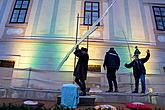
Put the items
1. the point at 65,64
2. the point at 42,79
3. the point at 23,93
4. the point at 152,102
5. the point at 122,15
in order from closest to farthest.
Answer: the point at 152,102 → the point at 23,93 → the point at 42,79 → the point at 65,64 → the point at 122,15

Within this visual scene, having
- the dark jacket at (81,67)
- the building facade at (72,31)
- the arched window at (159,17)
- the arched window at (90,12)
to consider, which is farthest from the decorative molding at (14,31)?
the arched window at (159,17)

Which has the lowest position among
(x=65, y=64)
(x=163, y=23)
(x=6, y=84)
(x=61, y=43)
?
(x=6, y=84)

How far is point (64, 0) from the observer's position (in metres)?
15.4

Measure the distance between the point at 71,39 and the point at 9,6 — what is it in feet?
17.0

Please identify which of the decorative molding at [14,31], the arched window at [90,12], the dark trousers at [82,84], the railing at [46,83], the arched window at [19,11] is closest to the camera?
the dark trousers at [82,84]

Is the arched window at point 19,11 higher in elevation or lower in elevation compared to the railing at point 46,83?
higher

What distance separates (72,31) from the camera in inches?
548

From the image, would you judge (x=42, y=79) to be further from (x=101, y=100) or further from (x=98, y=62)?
(x=98, y=62)

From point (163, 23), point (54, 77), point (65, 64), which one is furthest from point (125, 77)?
point (163, 23)

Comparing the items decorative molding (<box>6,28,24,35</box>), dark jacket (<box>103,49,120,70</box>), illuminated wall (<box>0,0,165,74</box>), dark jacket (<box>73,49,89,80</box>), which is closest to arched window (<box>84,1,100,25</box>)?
illuminated wall (<box>0,0,165,74</box>)

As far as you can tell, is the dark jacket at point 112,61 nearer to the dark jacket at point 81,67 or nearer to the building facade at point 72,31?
the dark jacket at point 81,67

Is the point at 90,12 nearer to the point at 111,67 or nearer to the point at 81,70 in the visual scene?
the point at 111,67

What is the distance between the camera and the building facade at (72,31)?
1320cm

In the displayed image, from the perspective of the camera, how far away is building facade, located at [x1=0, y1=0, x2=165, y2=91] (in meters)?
13.2
